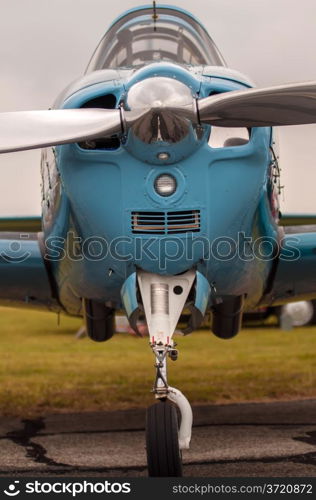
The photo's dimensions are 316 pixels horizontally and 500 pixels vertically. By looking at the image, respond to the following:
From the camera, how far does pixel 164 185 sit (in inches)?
248

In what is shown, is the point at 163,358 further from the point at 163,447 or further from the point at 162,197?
the point at 162,197

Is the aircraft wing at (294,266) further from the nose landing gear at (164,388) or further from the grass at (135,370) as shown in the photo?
Answer: the grass at (135,370)

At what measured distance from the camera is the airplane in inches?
244

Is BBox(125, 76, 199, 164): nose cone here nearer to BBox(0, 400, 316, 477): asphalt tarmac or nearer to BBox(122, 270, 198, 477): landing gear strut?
BBox(122, 270, 198, 477): landing gear strut

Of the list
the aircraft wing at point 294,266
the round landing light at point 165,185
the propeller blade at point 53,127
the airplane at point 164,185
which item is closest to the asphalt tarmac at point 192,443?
the airplane at point 164,185

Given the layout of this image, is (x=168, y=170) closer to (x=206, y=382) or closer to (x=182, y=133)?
(x=182, y=133)

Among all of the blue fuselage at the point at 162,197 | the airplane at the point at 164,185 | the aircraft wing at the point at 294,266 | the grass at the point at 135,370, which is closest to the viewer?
the airplane at the point at 164,185

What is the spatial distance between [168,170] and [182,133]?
0.27 m

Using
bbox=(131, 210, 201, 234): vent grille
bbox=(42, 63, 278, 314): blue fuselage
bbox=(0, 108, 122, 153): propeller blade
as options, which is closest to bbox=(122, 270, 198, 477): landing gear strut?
bbox=(42, 63, 278, 314): blue fuselage

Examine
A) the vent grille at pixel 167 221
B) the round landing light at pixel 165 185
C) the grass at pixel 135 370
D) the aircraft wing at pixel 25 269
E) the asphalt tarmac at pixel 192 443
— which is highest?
the round landing light at pixel 165 185

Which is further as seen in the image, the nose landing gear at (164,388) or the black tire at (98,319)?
the black tire at (98,319)

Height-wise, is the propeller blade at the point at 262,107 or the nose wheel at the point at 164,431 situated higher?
the propeller blade at the point at 262,107

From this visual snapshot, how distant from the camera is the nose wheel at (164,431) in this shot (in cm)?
633

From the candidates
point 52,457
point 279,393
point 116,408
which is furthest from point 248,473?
point 279,393
